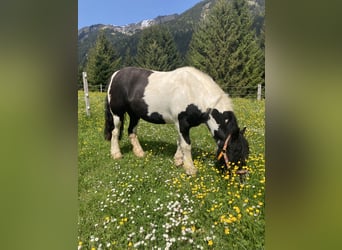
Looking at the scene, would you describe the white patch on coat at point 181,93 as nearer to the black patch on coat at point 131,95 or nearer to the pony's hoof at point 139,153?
the black patch on coat at point 131,95

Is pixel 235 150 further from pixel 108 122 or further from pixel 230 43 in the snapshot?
pixel 108 122

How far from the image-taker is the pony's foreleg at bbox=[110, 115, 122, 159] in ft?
7.14

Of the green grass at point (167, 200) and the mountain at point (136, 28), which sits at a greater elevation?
the mountain at point (136, 28)

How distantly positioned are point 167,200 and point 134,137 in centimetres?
83

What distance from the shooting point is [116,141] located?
2.24m

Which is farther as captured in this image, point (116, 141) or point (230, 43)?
point (116, 141)

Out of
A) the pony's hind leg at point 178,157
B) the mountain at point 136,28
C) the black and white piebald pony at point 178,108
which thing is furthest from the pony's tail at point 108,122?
the mountain at point 136,28

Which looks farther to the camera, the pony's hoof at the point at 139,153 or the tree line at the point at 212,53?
the pony's hoof at the point at 139,153

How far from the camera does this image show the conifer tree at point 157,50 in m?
1.63

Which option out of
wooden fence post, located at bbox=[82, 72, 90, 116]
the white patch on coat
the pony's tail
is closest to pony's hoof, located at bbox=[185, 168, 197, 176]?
the white patch on coat

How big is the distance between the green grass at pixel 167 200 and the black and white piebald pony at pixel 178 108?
10cm

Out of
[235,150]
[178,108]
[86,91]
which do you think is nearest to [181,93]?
[178,108]

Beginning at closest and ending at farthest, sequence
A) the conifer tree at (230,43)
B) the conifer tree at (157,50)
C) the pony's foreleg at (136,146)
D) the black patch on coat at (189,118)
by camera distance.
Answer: the conifer tree at (230,43) → the conifer tree at (157,50) → the black patch on coat at (189,118) → the pony's foreleg at (136,146)
